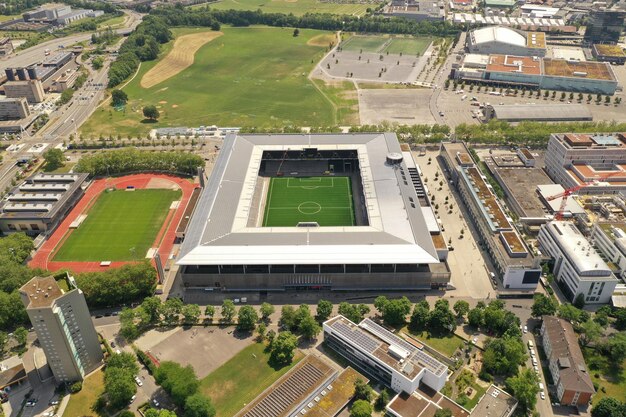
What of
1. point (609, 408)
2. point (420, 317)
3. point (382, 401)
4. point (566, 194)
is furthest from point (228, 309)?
point (566, 194)

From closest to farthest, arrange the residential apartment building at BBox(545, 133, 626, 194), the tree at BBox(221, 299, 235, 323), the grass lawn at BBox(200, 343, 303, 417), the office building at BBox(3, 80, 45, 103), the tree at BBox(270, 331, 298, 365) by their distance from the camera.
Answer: the grass lawn at BBox(200, 343, 303, 417), the tree at BBox(270, 331, 298, 365), the tree at BBox(221, 299, 235, 323), the residential apartment building at BBox(545, 133, 626, 194), the office building at BBox(3, 80, 45, 103)

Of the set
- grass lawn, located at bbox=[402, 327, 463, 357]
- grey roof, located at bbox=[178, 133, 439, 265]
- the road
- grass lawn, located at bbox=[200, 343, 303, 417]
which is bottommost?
grass lawn, located at bbox=[200, 343, 303, 417]

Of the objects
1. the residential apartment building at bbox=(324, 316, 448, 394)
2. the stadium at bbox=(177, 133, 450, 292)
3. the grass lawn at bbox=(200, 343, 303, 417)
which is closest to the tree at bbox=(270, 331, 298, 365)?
the grass lawn at bbox=(200, 343, 303, 417)

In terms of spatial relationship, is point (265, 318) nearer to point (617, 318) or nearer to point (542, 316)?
point (542, 316)

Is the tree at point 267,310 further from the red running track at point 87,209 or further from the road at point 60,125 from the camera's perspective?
the road at point 60,125

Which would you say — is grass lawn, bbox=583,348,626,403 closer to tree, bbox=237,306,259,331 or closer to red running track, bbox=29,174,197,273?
tree, bbox=237,306,259,331

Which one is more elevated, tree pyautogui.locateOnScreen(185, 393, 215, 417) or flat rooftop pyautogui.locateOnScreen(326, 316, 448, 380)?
flat rooftop pyautogui.locateOnScreen(326, 316, 448, 380)

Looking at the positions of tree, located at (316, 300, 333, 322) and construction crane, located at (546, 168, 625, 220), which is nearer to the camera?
tree, located at (316, 300, 333, 322)

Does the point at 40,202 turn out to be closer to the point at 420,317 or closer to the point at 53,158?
the point at 53,158
